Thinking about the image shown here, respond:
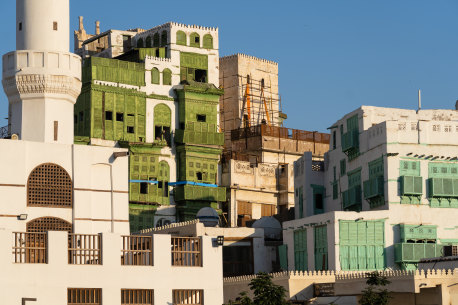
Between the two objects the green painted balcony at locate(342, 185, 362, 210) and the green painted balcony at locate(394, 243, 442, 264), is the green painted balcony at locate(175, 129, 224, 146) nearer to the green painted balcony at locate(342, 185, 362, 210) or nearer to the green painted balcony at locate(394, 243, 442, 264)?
the green painted balcony at locate(342, 185, 362, 210)

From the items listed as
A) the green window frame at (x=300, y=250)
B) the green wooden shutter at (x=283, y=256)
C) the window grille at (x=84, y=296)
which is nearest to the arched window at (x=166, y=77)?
the green wooden shutter at (x=283, y=256)

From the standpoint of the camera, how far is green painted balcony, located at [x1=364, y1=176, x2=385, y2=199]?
235ft

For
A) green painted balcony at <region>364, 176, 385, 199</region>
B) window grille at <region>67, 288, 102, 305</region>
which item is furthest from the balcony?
window grille at <region>67, 288, 102, 305</region>

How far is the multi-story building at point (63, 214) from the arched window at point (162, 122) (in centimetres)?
3165

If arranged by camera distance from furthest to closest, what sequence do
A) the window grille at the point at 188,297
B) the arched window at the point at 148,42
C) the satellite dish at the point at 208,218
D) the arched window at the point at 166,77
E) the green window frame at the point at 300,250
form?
the arched window at the point at 148,42 → the arched window at the point at 166,77 → the satellite dish at the point at 208,218 → the green window frame at the point at 300,250 → the window grille at the point at 188,297

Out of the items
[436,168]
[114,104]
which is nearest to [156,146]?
[114,104]

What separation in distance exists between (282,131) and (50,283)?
58297 millimetres

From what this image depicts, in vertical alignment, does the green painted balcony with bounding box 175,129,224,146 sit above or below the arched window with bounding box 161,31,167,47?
below

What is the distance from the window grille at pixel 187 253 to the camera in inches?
2039

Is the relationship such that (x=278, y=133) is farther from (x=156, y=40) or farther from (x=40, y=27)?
(x=40, y=27)

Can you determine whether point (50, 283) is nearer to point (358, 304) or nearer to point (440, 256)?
point (358, 304)

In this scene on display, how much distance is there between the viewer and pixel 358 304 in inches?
2441

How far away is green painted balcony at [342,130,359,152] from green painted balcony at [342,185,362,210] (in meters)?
2.78

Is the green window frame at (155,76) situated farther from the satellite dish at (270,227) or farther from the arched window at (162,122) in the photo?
the satellite dish at (270,227)
